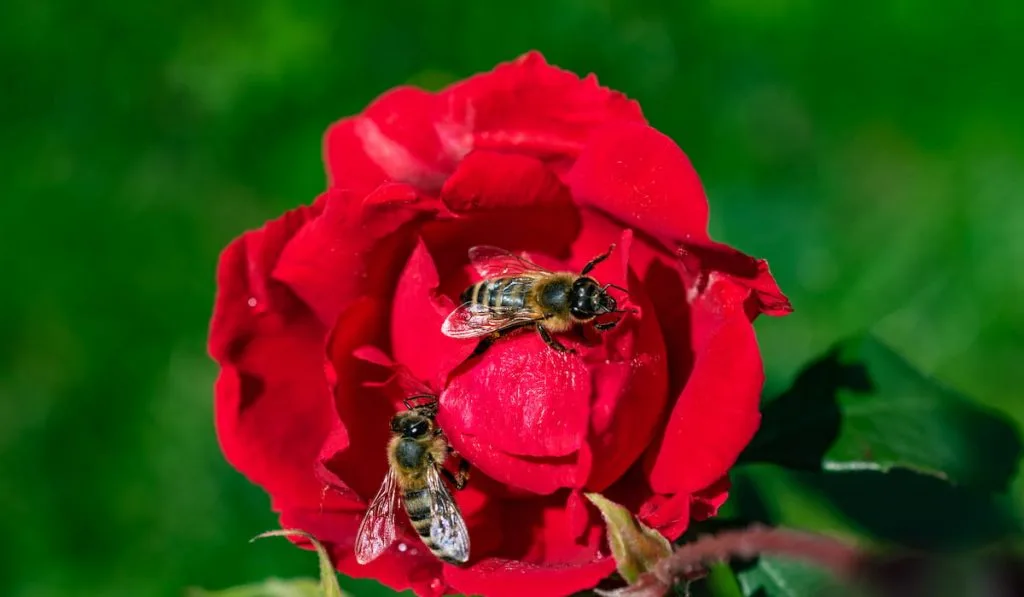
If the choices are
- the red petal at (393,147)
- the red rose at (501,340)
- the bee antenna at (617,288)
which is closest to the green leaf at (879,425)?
the red rose at (501,340)

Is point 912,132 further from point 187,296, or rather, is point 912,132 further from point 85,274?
point 85,274

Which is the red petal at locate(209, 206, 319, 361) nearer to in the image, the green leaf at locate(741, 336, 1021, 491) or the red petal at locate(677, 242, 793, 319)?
the red petal at locate(677, 242, 793, 319)

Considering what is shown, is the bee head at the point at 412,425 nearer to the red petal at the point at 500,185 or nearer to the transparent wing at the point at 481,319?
the transparent wing at the point at 481,319

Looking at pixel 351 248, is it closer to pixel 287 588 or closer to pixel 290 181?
pixel 287 588

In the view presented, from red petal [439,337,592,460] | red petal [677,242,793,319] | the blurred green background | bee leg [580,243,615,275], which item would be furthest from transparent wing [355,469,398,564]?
the blurred green background

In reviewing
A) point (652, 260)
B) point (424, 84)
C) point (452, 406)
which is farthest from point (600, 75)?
point (452, 406)
